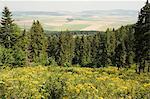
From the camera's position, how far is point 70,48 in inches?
3880

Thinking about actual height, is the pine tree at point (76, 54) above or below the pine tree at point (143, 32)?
below

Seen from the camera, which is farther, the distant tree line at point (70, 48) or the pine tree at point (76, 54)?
the pine tree at point (76, 54)

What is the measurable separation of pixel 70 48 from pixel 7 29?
38.0m

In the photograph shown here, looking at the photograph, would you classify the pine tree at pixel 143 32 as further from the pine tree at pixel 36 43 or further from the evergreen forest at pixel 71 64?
the pine tree at pixel 36 43

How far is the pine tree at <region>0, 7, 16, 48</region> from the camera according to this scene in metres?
62.8

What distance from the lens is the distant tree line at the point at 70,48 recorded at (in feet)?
150

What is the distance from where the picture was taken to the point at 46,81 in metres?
14.8

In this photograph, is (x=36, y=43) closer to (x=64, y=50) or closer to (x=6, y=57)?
(x=64, y=50)

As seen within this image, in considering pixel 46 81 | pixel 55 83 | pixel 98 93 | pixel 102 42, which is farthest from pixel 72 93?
pixel 102 42

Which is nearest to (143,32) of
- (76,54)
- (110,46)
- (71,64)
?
(71,64)

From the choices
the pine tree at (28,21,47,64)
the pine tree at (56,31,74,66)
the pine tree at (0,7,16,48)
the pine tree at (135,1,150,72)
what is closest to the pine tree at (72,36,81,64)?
the pine tree at (56,31,74,66)

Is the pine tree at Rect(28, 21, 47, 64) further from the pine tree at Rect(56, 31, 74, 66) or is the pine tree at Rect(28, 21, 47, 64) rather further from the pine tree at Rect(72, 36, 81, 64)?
the pine tree at Rect(72, 36, 81, 64)

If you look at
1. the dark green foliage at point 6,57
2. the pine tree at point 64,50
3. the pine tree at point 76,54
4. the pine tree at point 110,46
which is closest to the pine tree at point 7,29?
the dark green foliage at point 6,57

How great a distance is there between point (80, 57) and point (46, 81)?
9181cm
